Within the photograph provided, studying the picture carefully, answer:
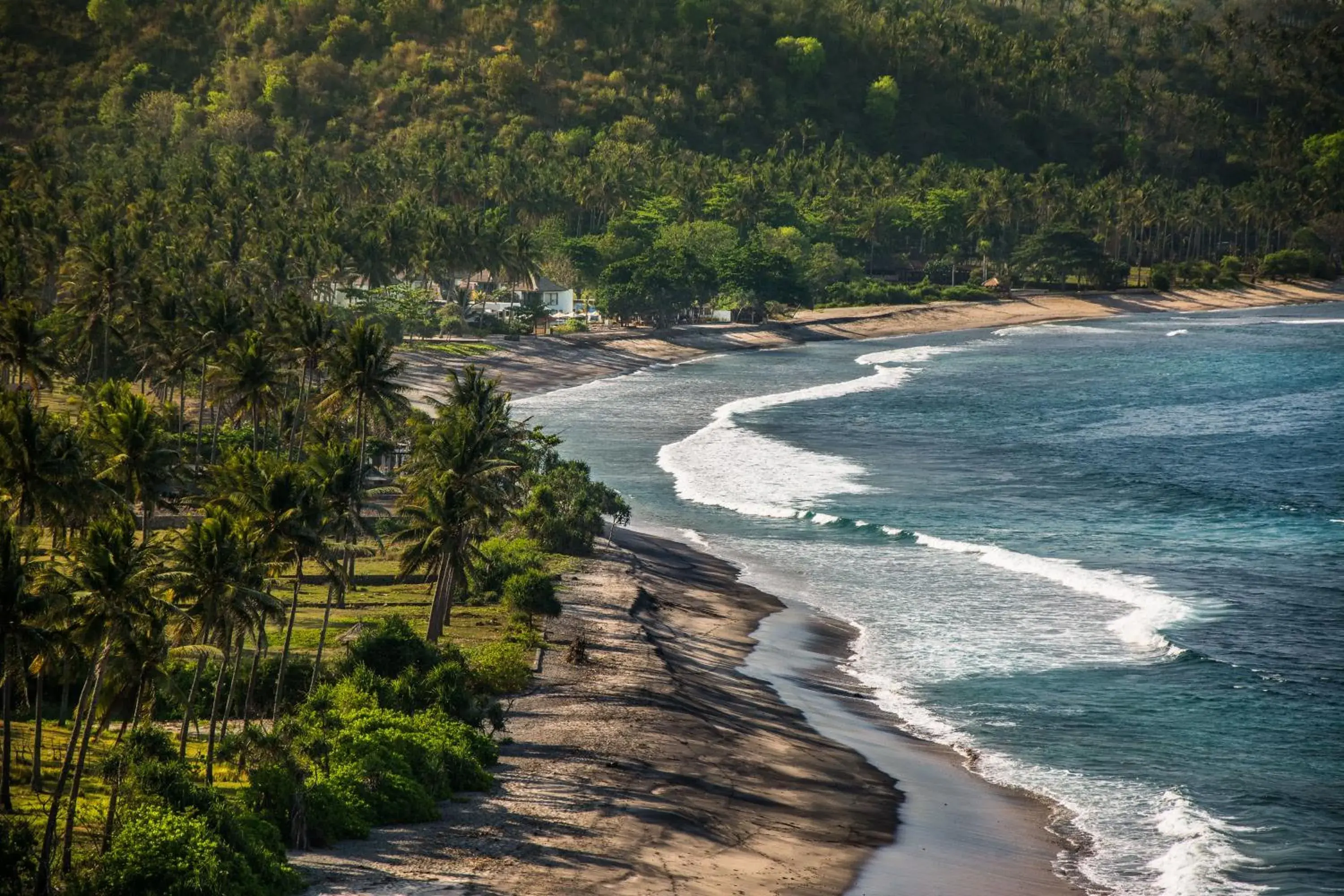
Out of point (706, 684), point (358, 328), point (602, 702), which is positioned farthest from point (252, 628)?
point (358, 328)

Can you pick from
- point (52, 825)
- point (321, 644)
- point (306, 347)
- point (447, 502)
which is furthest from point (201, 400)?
point (52, 825)

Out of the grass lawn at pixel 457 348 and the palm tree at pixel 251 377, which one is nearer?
the palm tree at pixel 251 377

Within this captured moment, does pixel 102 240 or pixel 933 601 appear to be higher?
pixel 102 240

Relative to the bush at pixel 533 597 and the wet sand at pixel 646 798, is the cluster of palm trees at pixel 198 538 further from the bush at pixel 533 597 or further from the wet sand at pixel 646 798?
the wet sand at pixel 646 798

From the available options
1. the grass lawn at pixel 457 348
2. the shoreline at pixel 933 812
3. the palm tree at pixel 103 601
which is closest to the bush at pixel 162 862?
the palm tree at pixel 103 601

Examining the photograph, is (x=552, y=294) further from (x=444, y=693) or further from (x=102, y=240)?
(x=444, y=693)
